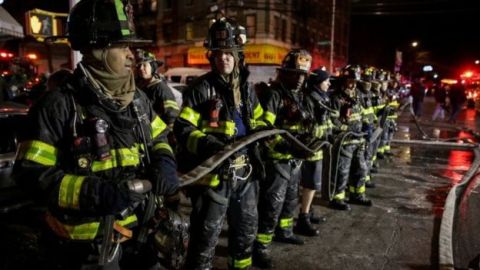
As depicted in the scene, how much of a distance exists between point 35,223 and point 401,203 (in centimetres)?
555

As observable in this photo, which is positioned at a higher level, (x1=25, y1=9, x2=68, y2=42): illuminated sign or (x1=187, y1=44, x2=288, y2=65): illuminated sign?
(x1=187, y1=44, x2=288, y2=65): illuminated sign

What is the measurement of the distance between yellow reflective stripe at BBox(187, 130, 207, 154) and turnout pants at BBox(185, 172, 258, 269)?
14.5 inches

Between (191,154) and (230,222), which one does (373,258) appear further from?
(191,154)

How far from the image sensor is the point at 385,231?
5051 millimetres

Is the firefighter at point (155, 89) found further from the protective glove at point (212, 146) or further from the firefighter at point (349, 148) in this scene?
the firefighter at point (349, 148)

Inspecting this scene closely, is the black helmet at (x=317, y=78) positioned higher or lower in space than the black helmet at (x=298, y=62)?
lower

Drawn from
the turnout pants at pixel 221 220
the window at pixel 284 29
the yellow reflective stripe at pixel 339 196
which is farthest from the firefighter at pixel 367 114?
the window at pixel 284 29

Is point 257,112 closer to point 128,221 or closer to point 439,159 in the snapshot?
point 128,221

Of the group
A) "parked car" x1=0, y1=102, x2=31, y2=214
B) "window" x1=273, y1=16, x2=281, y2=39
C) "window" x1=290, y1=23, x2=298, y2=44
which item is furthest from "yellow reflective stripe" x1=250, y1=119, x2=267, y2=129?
"window" x1=290, y1=23, x2=298, y2=44

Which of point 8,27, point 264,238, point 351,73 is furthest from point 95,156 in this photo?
point 8,27

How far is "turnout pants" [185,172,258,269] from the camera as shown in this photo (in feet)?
10.3

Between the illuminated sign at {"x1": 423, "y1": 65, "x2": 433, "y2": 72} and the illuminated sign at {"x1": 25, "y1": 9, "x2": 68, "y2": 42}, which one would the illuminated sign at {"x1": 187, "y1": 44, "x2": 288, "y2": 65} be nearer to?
the illuminated sign at {"x1": 25, "y1": 9, "x2": 68, "y2": 42}

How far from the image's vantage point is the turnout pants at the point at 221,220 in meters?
3.13

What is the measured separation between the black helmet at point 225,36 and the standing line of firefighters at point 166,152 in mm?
12
